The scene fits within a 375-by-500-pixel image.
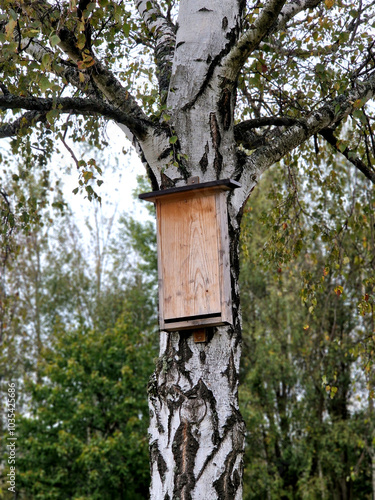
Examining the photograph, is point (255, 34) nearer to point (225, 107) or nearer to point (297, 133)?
point (225, 107)

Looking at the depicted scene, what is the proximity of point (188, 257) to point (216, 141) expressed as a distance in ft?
1.87

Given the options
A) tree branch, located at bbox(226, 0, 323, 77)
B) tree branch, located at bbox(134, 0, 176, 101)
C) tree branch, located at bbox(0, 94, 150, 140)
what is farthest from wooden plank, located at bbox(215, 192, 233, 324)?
tree branch, located at bbox(134, 0, 176, 101)

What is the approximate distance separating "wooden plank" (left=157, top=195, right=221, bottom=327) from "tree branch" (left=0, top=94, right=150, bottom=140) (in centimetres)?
38

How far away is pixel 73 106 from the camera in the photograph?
2975mm

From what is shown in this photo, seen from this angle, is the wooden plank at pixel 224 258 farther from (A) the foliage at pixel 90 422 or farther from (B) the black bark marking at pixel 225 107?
(A) the foliage at pixel 90 422

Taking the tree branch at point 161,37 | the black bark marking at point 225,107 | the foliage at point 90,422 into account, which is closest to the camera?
the black bark marking at point 225,107

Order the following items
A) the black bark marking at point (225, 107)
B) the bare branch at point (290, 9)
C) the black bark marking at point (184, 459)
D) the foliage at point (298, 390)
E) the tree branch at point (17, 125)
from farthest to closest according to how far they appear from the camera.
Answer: the foliage at point (298, 390) → the bare branch at point (290, 9) → the tree branch at point (17, 125) → the black bark marking at point (225, 107) → the black bark marking at point (184, 459)

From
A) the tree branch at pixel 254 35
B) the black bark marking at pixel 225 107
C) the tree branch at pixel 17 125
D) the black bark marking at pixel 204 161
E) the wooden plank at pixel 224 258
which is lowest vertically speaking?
the wooden plank at pixel 224 258

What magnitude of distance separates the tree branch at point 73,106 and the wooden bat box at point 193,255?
35 cm

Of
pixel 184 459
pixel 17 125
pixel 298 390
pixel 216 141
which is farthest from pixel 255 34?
pixel 298 390

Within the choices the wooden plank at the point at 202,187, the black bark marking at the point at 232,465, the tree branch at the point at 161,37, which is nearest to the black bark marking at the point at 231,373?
the black bark marking at the point at 232,465

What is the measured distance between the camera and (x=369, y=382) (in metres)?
4.61

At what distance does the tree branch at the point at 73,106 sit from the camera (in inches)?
112

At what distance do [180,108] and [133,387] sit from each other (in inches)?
414
